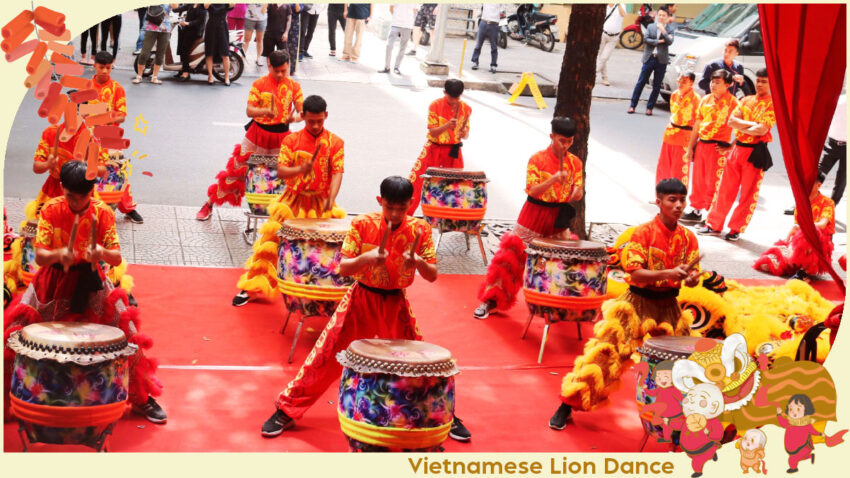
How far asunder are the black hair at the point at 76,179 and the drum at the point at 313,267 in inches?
63.7

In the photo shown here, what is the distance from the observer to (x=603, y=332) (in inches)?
206

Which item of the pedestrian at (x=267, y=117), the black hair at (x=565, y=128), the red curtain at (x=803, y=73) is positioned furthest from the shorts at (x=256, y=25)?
the red curtain at (x=803, y=73)

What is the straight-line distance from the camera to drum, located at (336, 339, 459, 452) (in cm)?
423

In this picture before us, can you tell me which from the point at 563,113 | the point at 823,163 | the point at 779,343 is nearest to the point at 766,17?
the point at 779,343

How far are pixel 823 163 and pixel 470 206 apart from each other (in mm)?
4845

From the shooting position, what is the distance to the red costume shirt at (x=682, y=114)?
393 inches

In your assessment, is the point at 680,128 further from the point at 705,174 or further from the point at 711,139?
the point at 705,174

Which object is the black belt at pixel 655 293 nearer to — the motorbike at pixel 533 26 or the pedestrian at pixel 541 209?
the pedestrian at pixel 541 209

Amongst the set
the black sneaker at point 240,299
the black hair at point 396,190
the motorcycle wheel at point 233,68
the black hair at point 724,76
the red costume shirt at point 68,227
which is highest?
the black hair at point 724,76

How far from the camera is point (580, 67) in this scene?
7.93 m

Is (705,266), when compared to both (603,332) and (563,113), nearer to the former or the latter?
(563,113)

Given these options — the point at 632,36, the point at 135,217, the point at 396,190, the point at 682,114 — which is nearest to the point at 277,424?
the point at 396,190

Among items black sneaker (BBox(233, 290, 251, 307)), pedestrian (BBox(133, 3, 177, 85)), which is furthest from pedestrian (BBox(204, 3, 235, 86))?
black sneaker (BBox(233, 290, 251, 307))

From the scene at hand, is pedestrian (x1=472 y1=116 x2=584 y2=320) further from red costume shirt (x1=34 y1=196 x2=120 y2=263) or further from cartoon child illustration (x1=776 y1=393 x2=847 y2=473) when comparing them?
red costume shirt (x1=34 y1=196 x2=120 y2=263)
